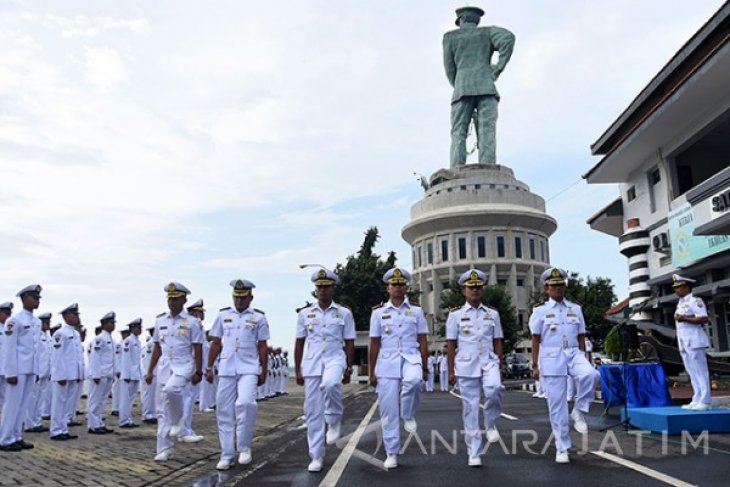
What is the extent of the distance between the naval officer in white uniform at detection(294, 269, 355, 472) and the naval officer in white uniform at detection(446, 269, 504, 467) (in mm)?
1254

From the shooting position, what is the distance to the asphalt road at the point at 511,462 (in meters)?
6.19

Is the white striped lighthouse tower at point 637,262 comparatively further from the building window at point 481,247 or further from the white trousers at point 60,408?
the building window at point 481,247

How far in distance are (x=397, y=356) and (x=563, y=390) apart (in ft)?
6.40

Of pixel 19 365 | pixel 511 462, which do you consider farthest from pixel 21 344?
pixel 511 462

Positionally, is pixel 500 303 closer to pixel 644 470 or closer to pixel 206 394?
pixel 206 394

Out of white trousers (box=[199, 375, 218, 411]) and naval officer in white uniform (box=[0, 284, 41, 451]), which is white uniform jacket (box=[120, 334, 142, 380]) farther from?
white trousers (box=[199, 375, 218, 411])

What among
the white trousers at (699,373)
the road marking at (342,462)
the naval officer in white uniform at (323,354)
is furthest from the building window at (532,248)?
the naval officer in white uniform at (323,354)

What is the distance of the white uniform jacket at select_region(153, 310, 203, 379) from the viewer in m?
8.47

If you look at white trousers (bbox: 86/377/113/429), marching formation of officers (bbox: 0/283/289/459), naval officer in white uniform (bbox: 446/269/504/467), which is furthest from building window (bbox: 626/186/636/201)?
white trousers (bbox: 86/377/113/429)

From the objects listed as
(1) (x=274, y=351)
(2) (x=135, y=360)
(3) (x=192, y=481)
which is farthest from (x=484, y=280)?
(1) (x=274, y=351)

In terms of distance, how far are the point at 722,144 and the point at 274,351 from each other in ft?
69.0

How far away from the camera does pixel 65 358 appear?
1189 centimetres

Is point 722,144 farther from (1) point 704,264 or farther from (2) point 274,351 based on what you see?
(2) point 274,351

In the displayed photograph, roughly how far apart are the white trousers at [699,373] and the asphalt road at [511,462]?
1945mm
